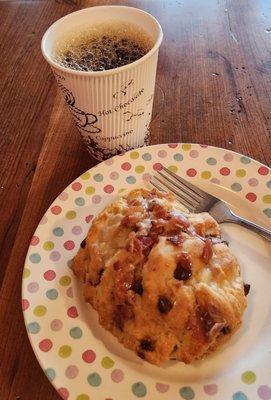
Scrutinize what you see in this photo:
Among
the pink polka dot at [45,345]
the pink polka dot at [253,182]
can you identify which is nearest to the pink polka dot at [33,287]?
the pink polka dot at [45,345]

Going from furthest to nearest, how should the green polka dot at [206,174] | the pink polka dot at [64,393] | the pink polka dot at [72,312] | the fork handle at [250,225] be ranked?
the green polka dot at [206,174] < the fork handle at [250,225] < the pink polka dot at [72,312] < the pink polka dot at [64,393]

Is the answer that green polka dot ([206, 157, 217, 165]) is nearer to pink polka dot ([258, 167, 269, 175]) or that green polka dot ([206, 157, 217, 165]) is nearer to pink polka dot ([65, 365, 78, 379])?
pink polka dot ([258, 167, 269, 175])

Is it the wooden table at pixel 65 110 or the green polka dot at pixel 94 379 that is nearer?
the green polka dot at pixel 94 379

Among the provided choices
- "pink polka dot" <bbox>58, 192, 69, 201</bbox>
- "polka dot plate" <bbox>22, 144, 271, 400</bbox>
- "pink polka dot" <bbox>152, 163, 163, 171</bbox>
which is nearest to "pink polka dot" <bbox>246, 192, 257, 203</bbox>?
"polka dot plate" <bbox>22, 144, 271, 400</bbox>

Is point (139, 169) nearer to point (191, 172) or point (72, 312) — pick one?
point (191, 172)

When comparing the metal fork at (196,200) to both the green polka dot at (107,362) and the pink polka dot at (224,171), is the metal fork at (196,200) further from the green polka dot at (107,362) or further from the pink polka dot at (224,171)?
the green polka dot at (107,362)

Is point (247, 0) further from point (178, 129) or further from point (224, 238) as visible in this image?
point (224, 238)
